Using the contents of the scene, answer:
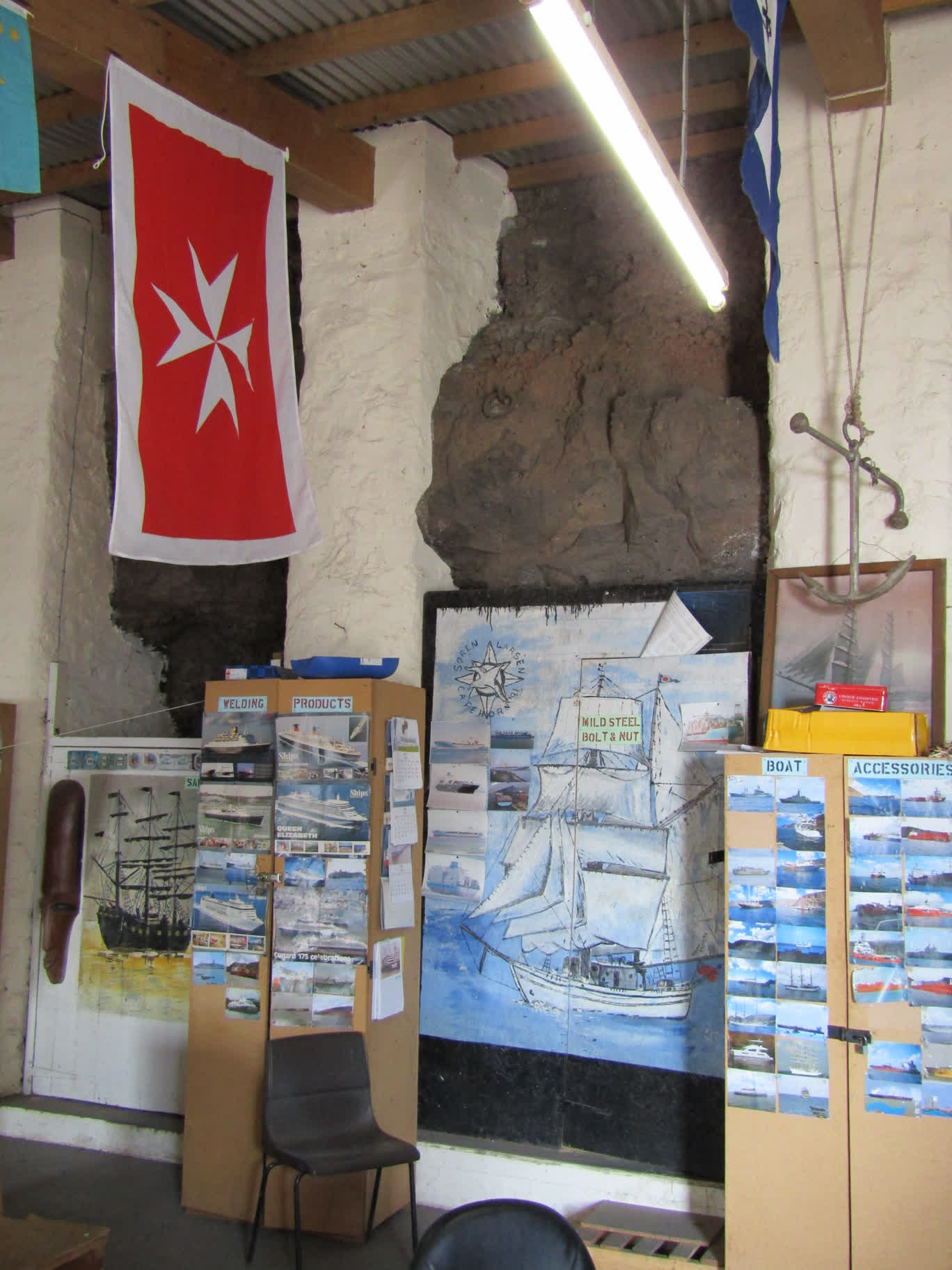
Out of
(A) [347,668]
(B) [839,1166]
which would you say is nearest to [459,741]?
(A) [347,668]

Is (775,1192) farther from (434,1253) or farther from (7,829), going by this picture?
(7,829)

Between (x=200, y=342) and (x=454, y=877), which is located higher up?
(x=200, y=342)

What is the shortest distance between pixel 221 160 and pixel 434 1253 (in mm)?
3349

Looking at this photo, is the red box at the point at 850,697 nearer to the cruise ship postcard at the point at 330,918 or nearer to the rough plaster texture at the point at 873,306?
the rough plaster texture at the point at 873,306

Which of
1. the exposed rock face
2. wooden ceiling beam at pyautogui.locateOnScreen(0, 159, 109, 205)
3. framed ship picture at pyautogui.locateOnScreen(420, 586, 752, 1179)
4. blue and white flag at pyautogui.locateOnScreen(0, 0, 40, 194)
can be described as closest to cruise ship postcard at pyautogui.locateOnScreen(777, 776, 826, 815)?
framed ship picture at pyautogui.locateOnScreen(420, 586, 752, 1179)

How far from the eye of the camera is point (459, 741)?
4418mm

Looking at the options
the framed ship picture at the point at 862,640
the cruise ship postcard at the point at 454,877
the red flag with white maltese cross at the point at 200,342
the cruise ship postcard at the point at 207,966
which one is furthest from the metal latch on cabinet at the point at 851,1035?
the red flag with white maltese cross at the point at 200,342

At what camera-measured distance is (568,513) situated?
175 inches

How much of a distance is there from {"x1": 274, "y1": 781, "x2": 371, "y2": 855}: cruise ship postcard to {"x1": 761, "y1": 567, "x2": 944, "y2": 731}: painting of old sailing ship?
1443 millimetres

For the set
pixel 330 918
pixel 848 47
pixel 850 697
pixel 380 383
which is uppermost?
pixel 848 47

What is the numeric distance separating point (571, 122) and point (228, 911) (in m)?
3.45

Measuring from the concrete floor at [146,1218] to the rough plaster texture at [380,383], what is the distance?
2025mm

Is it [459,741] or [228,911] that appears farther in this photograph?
[459,741]

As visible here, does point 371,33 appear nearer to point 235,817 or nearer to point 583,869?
point 235,817
